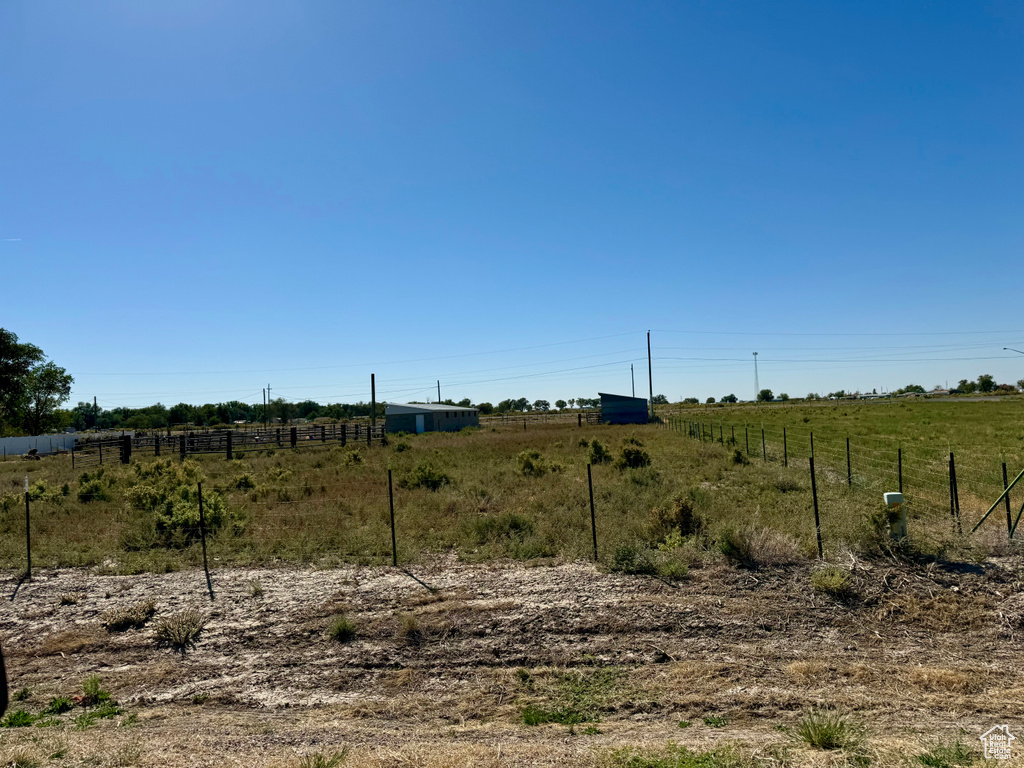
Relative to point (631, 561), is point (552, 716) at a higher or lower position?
lower

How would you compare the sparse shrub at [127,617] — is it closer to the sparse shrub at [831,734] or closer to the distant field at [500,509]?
the distant field at [500,509]

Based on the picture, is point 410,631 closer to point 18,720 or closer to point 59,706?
point 59,706

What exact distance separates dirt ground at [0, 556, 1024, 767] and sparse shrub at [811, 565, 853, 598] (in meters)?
0.15

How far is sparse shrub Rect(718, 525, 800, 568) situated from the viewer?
936 centimetres

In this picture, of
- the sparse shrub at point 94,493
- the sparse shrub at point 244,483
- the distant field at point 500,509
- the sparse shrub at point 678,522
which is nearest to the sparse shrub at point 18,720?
the distant field at point 500,509

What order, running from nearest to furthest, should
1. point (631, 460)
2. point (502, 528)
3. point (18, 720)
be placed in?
point (18, 720) < point (502, 528) < point (631, 460)

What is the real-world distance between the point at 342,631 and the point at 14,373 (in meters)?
75.9

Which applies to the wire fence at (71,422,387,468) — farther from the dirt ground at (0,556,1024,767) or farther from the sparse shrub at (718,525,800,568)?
the sparse shrub at (718,525,800,568)

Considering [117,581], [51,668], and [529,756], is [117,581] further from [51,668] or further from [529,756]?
[529,756]

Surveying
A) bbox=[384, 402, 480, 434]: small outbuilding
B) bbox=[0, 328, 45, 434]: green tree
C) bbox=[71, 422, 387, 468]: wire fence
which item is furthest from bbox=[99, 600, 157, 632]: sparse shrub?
bbox=[0, 328, 45, 434]: green tree

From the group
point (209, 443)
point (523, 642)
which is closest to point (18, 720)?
point (523, 642)

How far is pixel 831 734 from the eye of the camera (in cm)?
465

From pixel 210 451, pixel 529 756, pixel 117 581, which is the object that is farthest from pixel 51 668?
pixel 210 451

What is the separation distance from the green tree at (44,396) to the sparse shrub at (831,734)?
83.4 metres
